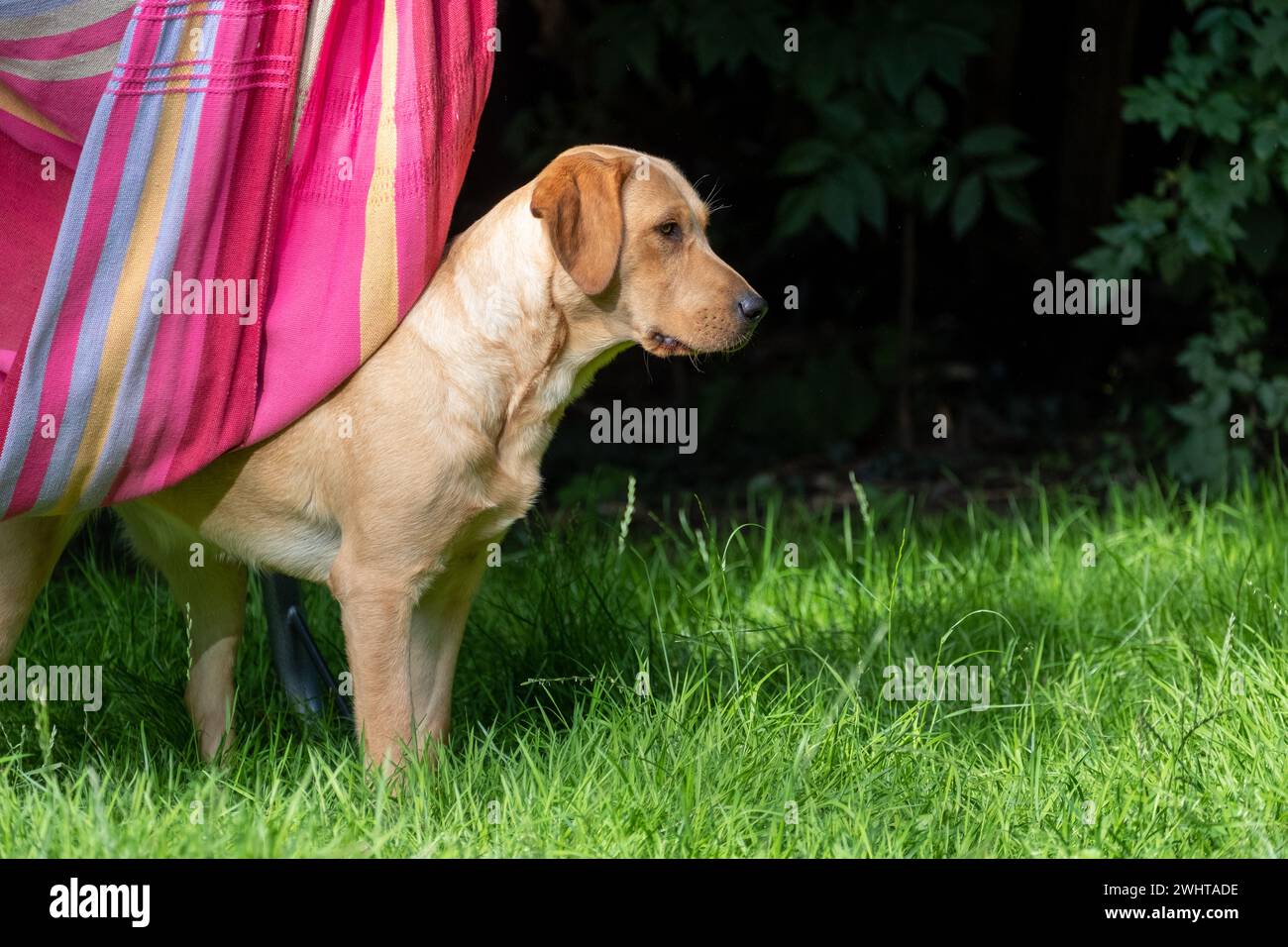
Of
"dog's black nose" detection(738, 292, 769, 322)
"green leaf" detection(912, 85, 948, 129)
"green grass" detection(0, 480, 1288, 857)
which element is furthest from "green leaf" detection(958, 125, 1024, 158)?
"dog's black nose" detection(738, 292, 769, 322)

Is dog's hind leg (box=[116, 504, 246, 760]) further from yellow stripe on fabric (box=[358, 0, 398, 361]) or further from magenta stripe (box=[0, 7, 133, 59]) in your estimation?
magenta stripe (box=[0, 7, 133, 59])

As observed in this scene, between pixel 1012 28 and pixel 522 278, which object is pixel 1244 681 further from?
pixel 1012 28

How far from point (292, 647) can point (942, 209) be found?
4183 mm

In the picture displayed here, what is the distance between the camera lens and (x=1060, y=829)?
9.12 feet

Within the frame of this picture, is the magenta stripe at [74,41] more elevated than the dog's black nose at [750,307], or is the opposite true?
the magenta stripe at [74,41]

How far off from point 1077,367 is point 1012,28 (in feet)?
5.09

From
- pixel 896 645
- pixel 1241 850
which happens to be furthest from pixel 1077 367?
pixel 1241 850

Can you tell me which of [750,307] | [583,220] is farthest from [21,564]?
[750,307]

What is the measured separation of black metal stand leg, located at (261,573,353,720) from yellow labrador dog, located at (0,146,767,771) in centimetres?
47

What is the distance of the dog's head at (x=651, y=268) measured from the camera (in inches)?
113

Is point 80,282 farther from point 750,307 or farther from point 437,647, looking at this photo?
point 750,307

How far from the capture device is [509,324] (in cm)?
287

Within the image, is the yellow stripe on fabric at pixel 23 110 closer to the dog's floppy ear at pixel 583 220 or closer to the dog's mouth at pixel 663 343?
the dog's floppy ear at pixel 583 220

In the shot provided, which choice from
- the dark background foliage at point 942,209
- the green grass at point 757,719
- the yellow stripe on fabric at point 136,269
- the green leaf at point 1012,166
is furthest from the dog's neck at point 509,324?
the green leaf at point 1012,166
